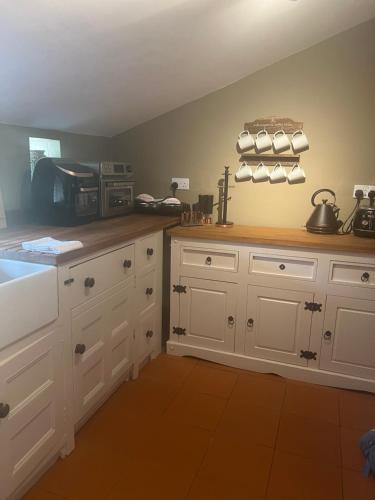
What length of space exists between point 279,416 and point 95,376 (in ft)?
3.21

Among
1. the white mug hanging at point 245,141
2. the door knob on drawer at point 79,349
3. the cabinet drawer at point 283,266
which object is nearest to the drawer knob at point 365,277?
the cabinet drawer at point 283,266

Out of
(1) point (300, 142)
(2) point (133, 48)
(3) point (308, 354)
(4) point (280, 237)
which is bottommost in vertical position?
(3) point (308, 354)

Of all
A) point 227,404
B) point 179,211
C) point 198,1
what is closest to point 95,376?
point 227,404

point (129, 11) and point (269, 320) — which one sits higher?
point (129, 11)

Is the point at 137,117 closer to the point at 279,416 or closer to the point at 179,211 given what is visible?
the point at 179,211

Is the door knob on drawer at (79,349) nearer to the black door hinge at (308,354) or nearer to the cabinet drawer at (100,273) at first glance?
the cabinet drawer at (100,273)

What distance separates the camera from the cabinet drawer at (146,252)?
2.20 meters

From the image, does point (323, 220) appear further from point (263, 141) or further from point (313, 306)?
point (263, 141)

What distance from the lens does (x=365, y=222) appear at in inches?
90.9

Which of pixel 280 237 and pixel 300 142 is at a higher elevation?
pixel 300 142

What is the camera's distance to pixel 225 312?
2451mm

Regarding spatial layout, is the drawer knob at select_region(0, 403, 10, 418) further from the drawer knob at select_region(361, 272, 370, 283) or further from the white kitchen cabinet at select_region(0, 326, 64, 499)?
the drawer knob at select_region(361, 272, 370, 283)

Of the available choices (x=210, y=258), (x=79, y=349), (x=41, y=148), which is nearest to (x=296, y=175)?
(x=210, y=258)

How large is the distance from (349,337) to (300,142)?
1258 mm
